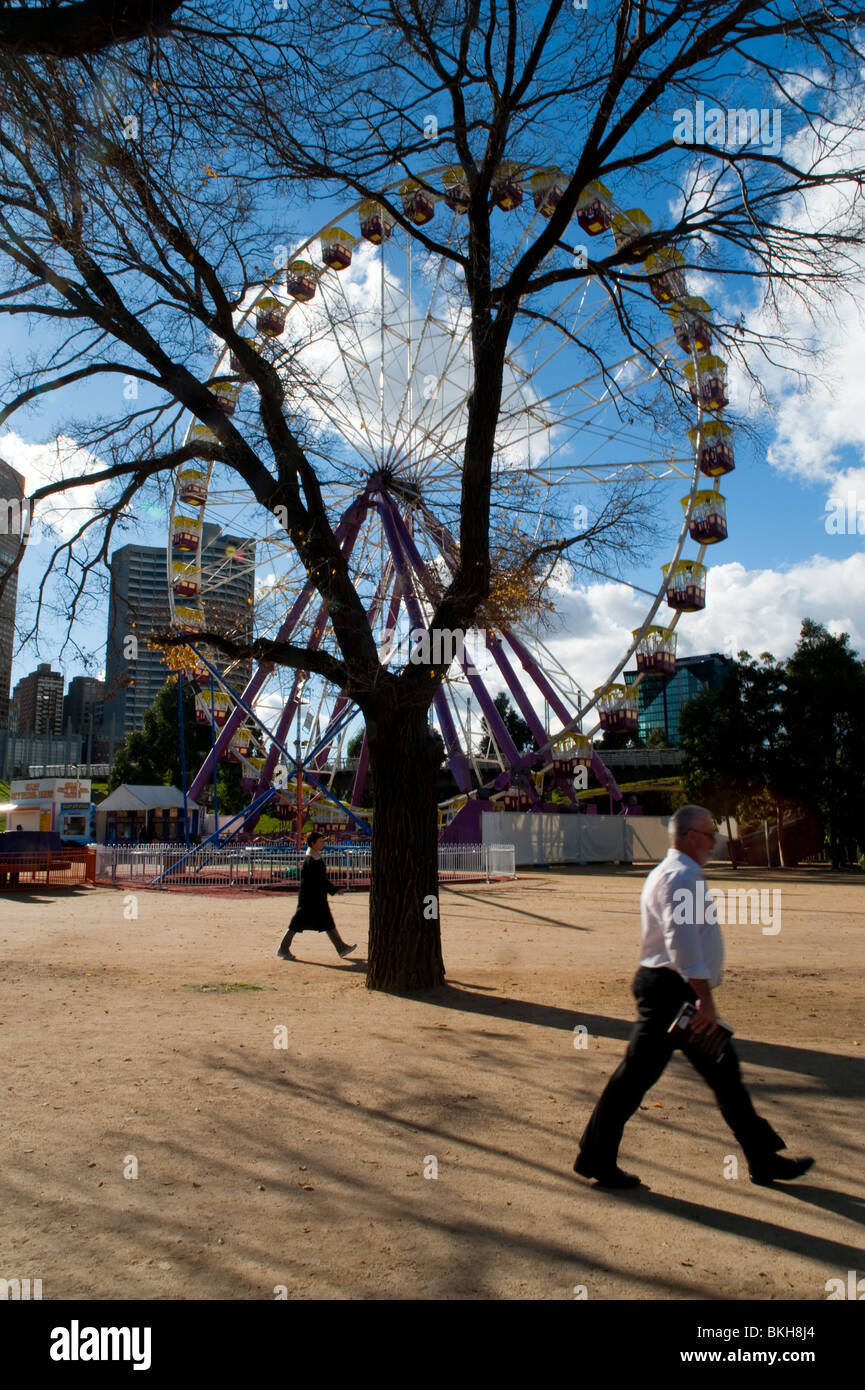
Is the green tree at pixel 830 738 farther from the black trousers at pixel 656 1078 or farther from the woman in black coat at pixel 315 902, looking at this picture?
the black trousers at pixel 656 1078

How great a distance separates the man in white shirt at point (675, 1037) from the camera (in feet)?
13.7

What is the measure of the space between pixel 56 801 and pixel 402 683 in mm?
36124

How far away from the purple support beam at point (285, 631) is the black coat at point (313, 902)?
243 centimetres

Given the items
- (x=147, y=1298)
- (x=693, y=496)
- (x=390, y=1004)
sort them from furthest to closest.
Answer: (x=693, y=496)
(x=390, y=1004)
(x=147, y=1298)

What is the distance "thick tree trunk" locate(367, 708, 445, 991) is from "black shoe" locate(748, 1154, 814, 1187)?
4924 millimetres

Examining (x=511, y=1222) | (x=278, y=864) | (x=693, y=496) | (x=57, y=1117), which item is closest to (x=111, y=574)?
(x=57, y=1117)

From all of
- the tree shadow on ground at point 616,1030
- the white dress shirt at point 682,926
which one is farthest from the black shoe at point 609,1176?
the tree shadow on ground at point 616,1030

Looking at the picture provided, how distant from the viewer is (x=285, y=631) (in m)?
10.7

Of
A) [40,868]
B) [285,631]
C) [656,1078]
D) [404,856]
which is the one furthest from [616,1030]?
[40,868]

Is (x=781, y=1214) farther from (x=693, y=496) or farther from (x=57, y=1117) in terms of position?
(x=693, y=496)

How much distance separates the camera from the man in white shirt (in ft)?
13.7

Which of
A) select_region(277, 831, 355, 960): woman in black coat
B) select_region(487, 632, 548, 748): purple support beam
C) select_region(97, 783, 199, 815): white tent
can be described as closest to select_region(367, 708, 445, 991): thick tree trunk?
select_region(277, 831, 355, 960): woman in black coat

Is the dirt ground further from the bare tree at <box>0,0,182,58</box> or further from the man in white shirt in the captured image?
the bare tree at <box>0,0,182,58</box>

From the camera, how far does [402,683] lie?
9398 mm
